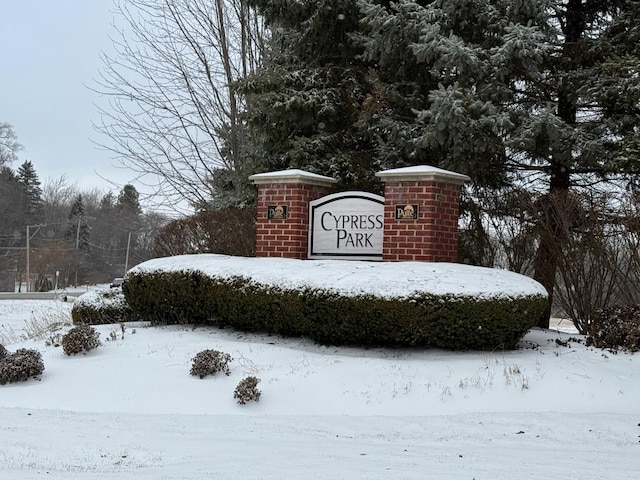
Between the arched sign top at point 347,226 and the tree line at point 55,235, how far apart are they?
140 ft

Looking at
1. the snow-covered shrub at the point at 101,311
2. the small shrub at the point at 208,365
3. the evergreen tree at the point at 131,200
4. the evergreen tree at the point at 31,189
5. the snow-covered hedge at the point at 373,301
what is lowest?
the small shrub at the point at 208,365

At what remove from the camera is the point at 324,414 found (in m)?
5.50

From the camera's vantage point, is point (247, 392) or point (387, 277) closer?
→ point (247, 392)

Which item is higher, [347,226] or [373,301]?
[347,226]

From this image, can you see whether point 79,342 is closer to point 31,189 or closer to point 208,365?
point 208,365

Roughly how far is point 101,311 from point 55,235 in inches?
2164

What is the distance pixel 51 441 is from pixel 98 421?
612mm

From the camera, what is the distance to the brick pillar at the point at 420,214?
7.67 metres

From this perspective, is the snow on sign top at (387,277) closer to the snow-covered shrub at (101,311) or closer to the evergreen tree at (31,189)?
the snow-covered shrub at (101,311)

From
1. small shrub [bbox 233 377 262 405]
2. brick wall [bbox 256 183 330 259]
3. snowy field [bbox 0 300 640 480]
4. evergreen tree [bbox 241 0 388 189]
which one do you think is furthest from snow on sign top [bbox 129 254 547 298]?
evergreen tree [bbox 241 0 388 189]

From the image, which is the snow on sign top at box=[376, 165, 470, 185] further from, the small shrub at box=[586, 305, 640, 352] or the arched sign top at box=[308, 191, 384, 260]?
the small shrub at box=[586, 305, 640, 352]

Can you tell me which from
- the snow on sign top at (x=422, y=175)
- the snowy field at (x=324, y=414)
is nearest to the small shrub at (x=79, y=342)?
the snowy field at (x=324, y=414)

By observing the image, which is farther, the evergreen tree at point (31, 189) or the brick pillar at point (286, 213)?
the evergreen tree at point (31, 189)

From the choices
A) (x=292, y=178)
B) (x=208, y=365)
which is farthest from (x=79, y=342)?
(x=292, y=178)
